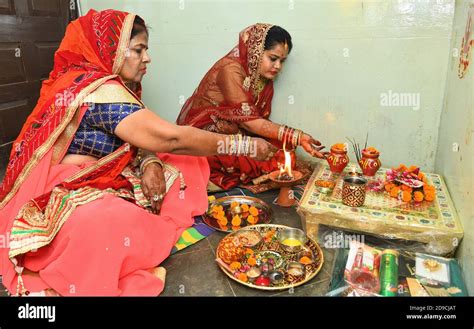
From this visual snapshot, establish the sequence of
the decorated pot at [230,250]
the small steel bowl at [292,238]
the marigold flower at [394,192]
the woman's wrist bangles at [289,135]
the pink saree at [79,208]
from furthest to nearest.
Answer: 1. the woman's wrist bangles at [289,135]
2. the marigold flower at [394,192]
3. the small steel bowl at [292,238]
4. the decorated pot at [230,250]
5. the pink saree at [79,208]

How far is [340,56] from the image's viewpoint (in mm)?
3523

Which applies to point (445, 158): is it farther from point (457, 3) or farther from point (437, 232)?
point (457, 3)

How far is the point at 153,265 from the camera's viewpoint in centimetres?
222

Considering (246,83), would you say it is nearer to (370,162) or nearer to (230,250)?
(370,162)

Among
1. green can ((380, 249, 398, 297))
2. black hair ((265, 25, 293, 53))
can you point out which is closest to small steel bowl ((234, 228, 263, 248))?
green can ((380, 249, 398, 297))

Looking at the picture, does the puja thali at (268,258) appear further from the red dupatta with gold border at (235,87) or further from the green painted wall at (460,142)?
the red dupatta with gold border at (235,87)

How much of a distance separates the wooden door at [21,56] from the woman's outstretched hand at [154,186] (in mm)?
1723

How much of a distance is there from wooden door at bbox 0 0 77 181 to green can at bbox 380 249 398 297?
327 centimetres

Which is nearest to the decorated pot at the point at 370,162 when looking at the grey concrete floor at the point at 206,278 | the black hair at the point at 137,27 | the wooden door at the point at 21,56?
the grey concrete floor at the point at 206,278

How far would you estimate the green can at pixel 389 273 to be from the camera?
1892mm
